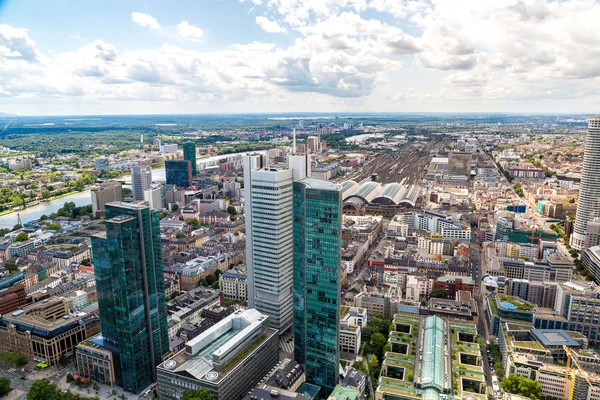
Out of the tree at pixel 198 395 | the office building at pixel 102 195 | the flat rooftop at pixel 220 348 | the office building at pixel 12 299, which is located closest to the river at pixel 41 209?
the office building at pixel 102 195

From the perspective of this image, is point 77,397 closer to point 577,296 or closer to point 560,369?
point 560,369

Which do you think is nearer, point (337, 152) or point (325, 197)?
point (325, 197)

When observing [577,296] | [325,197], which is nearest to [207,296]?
[325,197]

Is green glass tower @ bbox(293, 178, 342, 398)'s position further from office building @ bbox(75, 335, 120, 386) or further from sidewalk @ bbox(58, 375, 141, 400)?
office building @ bbox(75, 335, 120, 386)

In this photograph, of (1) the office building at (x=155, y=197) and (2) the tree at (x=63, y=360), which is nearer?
(2) the tree at (x=63, y=360)

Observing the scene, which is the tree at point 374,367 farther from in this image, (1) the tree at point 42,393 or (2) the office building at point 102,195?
(2) the office building at point 102,195

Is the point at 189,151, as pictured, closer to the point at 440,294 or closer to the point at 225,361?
the point at 440,294
